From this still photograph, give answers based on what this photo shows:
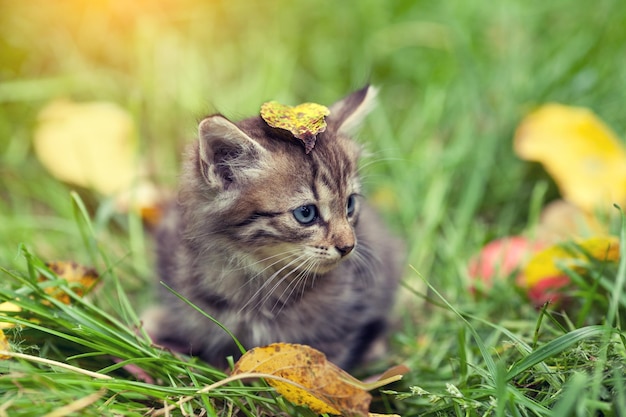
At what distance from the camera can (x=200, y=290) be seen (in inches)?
87.2

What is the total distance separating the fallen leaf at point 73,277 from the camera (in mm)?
2164

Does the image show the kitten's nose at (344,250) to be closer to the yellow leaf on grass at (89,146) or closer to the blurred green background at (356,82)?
the blurred green background at (356,82)

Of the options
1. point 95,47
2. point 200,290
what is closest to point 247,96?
point 95,47

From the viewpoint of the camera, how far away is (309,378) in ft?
6.03

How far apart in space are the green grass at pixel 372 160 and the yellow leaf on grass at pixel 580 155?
0.13 metres

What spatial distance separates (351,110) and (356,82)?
1.35 m

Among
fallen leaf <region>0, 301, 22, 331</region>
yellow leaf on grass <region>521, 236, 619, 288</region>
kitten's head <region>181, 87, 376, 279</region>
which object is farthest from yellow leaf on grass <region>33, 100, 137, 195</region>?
yellow leaf on grass <region>521, 236, 619, 288</region>

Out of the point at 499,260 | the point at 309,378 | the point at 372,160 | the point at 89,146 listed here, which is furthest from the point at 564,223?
the point at 89,146

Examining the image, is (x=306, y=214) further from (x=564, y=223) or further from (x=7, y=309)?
(x=564, y=223)

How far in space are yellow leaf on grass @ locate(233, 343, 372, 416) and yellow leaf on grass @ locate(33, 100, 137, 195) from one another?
1.49 metres

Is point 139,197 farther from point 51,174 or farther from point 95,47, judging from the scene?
point 95,47

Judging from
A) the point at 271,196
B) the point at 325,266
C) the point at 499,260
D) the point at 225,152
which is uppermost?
the point at 225,152

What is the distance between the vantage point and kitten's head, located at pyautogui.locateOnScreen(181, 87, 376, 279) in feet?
6.48

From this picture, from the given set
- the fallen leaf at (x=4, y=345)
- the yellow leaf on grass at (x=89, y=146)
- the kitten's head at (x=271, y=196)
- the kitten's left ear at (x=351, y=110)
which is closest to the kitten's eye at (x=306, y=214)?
the kitten's head at (x=271, y=196)
